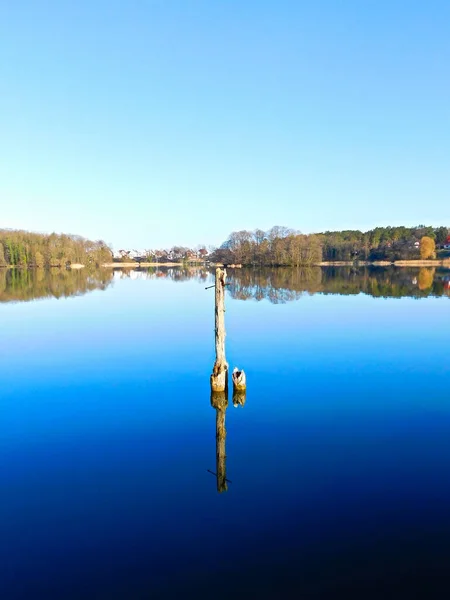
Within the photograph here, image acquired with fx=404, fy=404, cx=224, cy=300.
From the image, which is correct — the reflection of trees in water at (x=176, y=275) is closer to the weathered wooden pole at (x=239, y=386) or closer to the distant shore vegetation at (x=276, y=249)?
the distant shore vegetation at (x=276, y=249)

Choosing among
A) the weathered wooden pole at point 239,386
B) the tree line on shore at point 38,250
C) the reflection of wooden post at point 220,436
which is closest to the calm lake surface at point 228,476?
the reflection of wooden post at point 220,436

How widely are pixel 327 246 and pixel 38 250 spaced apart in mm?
93597

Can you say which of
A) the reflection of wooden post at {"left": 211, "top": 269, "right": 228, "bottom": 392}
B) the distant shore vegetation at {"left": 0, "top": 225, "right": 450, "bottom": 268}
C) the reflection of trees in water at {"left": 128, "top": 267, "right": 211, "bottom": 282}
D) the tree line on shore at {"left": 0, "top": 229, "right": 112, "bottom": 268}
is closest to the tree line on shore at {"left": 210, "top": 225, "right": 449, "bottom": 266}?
the distant shore vegetation at {"left": 0, "top": 225, "right": 450, "bottom": 268}

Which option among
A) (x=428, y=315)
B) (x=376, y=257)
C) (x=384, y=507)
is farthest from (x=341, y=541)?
(x=376, y=257)

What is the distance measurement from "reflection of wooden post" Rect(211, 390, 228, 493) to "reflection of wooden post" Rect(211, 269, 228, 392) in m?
0.32

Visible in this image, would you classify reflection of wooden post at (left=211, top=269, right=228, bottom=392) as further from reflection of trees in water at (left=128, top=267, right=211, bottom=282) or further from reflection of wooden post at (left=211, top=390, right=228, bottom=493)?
reflection of trees in water at (left=128, top=267, right=211, bottom=282)

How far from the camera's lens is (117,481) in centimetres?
805

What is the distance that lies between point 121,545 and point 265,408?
253 inches

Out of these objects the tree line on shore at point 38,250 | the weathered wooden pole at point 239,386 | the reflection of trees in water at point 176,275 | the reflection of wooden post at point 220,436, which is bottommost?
the reflection of wooden post at point 220,436

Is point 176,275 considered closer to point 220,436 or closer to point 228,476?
point 220,436

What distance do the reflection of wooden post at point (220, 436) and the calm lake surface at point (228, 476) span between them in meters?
0.14

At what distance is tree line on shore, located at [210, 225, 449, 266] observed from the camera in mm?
116188

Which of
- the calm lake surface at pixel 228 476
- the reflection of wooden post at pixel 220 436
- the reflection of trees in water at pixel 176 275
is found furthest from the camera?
the reflection of trees in water at pixel 176 275

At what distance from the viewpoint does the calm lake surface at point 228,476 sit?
568 cm
